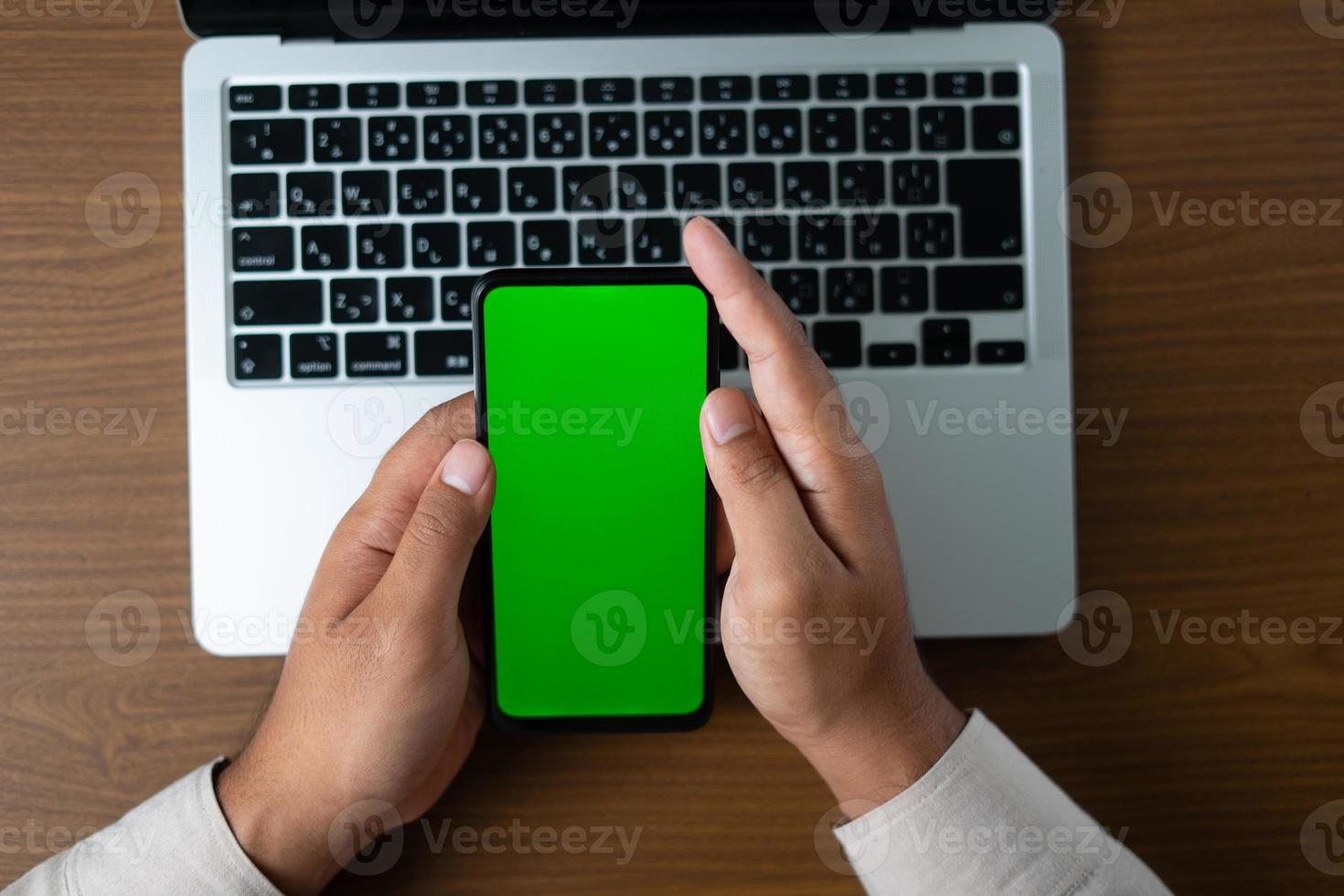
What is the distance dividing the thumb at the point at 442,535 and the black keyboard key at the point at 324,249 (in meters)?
0.14

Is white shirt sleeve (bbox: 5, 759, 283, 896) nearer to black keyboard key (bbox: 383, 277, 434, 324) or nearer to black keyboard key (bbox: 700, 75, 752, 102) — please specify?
black keyboard key (bbox: 383, 277, 434, 324)

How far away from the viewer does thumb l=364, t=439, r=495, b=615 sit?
438 millimetres

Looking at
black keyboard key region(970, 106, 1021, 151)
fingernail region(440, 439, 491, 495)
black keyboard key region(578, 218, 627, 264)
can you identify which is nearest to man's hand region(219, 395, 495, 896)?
fingernail region(440, 439, 491, 495)

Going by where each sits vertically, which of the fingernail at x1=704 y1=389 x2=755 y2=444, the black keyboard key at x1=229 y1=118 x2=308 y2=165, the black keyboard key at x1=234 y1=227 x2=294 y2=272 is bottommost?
the fingernail at x1=704 y1=389 x2=755 y2=444

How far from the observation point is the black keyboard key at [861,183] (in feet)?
1.68

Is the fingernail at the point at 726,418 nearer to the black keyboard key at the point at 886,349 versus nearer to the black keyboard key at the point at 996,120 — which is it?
the black keyboard key at the point at 886,349

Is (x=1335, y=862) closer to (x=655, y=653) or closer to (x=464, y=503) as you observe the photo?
(x=655, y=653)

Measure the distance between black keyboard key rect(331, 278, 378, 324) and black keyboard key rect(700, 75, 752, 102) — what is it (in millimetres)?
210

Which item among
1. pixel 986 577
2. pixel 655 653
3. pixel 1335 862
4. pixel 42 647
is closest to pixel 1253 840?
pixel 1335 862

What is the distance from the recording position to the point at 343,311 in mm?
498

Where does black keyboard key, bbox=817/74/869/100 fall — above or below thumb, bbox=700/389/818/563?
above

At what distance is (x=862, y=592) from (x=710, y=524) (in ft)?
0.29

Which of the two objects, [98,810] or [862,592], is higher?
[862,592]

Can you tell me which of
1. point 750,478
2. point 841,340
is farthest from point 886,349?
point 750,478
